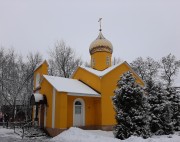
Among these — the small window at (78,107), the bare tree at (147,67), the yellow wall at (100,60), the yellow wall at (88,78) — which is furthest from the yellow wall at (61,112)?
the bare tree at (147,67)

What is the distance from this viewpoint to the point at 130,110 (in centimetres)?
1296

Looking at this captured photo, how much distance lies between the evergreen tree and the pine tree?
1738mm

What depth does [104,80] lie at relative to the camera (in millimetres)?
18328

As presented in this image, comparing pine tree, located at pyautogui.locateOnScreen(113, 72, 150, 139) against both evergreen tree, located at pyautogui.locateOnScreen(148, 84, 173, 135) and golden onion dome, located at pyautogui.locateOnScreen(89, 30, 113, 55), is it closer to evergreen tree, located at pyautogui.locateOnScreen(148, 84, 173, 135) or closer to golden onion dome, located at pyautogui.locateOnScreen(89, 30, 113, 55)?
evergreen tree, located at pyautogui.locateOnScreen(148, 84, 173, 135)

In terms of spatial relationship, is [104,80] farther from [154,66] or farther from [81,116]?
[154,66]

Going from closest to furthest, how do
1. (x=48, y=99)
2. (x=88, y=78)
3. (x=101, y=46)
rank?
(x=48, y=99) < (x=88, y=78) < (x=101, y=46)

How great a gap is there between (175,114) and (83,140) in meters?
9.17

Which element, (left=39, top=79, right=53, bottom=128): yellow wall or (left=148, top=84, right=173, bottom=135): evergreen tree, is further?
(left=39, top=79, right=53, bottom=128): yellow wall

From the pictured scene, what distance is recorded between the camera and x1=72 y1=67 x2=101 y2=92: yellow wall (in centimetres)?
1848

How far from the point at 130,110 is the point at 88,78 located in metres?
7.71

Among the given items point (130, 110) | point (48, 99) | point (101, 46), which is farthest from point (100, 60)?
point (130, 110)

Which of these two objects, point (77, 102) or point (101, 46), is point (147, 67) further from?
point (77, 102)

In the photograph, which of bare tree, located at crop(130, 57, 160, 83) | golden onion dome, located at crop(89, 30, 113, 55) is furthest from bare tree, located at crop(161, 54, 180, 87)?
golden onion dome, located at crop(89, 30, 113, 55)

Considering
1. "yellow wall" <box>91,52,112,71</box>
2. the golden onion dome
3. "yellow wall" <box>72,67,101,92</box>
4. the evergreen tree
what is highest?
the golden onion dome
